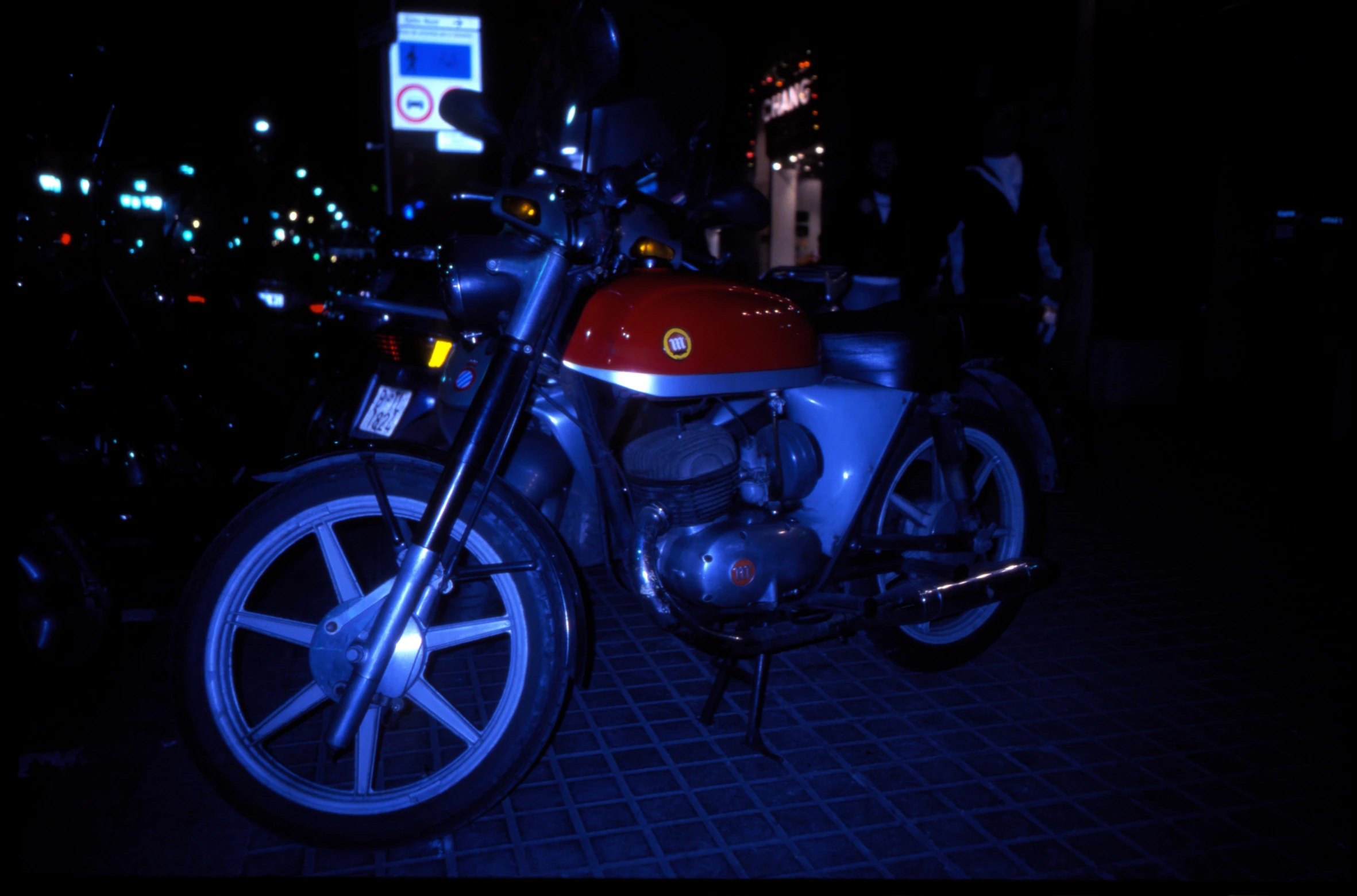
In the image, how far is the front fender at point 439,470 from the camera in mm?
2107

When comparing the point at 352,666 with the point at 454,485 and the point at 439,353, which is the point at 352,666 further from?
the point at 439,353

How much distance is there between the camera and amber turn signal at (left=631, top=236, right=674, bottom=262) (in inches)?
97.0

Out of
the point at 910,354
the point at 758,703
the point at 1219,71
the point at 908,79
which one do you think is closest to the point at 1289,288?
the point at 1219,71

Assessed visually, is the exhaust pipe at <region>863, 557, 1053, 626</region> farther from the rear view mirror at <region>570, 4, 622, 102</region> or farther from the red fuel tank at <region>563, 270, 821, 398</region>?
the rear view mirror at <region>570, 4, 622, 102</region>

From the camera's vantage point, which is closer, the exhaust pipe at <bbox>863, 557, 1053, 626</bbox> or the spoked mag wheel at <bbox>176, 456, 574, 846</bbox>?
the spoked mag wheel at <bbox>176, 456, 574, 846</bbox>

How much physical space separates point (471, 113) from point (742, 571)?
1403 millimetres

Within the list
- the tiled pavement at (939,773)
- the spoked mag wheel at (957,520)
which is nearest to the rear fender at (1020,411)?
the spoked mag wheel at (957,520)

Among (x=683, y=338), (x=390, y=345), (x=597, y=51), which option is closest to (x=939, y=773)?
(x=683, y=338)

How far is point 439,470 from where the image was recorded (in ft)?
7.04

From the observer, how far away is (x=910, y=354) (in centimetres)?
273

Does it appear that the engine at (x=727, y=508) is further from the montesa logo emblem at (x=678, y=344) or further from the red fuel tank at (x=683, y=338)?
the montesa logo emblem at (x=678, y=344)

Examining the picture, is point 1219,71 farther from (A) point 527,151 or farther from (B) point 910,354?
(A) point 527,151

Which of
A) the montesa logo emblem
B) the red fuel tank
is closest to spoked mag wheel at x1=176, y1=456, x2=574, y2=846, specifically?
the red fuel tank

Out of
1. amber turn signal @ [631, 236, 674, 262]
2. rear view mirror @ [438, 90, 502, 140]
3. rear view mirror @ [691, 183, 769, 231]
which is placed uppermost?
rear view mirror @ [438, 90, 502, 140]
